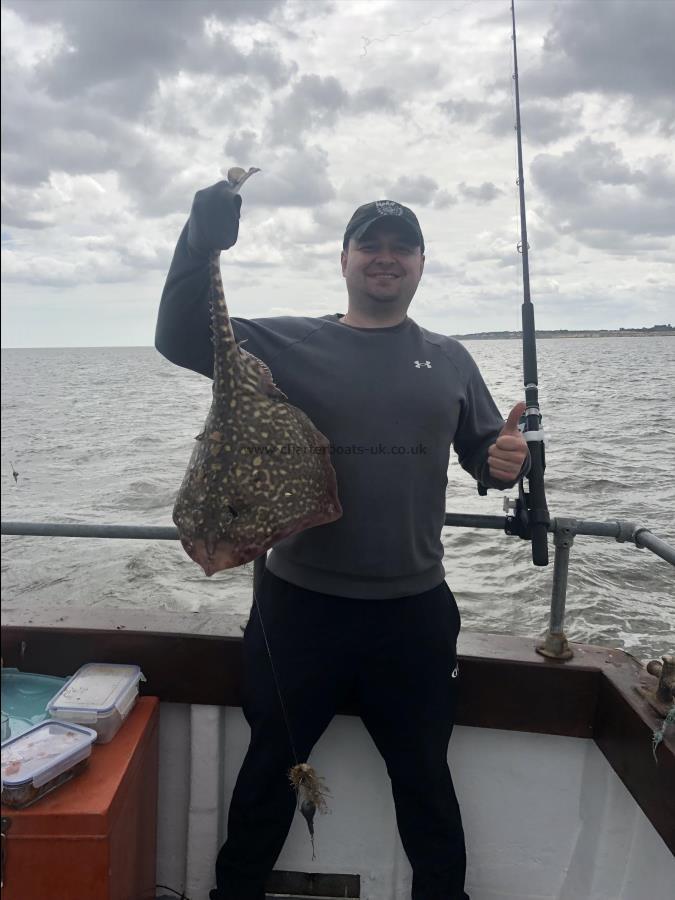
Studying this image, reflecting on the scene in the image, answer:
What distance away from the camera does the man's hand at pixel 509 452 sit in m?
2.42

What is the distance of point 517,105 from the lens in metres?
3.45

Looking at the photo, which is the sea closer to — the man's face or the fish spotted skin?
the fish spotted skin

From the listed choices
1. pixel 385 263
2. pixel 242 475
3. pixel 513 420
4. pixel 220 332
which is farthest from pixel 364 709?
pixel 385 263

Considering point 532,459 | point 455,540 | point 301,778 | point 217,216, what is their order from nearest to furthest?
point 217,216 < point 301,778 < point 532,459 < point 455,540

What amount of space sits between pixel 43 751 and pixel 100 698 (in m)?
0.31

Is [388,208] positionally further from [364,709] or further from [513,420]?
[364,709]

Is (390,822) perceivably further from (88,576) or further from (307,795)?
(88,576)

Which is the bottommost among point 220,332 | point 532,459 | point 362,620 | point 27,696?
point 27,696

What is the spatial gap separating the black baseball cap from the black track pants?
1.40 meters

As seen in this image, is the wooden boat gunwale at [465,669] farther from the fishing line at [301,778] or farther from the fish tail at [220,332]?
the fish tail at [220,332]

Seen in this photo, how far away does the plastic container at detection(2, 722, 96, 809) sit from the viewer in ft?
6.27

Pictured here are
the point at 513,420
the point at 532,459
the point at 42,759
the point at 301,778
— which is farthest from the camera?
the point at 532,459

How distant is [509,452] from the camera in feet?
7.94

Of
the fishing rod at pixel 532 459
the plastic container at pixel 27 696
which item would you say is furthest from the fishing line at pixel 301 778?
the fishing rod at pixel 532 459
